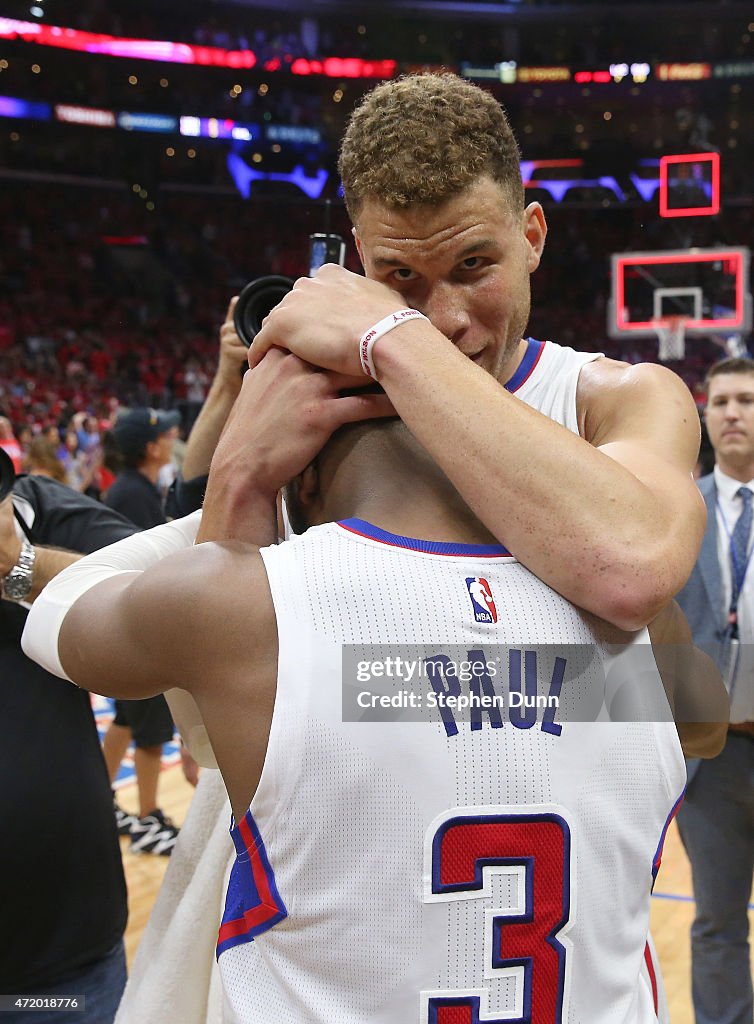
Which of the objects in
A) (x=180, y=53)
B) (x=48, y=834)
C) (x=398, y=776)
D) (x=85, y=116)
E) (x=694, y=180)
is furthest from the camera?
(x=85, y=116)

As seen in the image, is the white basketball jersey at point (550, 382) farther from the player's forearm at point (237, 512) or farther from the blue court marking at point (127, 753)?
the blue court marking at point (127, 753)

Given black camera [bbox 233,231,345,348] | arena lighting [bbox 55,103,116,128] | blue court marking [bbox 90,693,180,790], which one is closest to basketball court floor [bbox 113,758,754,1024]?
blue court marking [bbox 90,693,180,790]

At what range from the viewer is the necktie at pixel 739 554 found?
11.6ft

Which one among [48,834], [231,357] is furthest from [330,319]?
[48,834]

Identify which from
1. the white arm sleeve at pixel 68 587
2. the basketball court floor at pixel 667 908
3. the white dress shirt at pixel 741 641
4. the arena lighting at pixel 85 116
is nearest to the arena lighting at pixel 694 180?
the basketball court floor at pixel 667 908

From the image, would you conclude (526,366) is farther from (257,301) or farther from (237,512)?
(257,301)

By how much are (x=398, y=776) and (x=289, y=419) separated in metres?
0.44

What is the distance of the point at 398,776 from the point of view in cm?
107

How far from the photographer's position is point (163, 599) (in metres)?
1.12

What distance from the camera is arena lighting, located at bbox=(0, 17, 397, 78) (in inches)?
740

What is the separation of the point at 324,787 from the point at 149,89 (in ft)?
70.4

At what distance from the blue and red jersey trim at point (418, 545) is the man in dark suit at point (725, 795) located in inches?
98.3

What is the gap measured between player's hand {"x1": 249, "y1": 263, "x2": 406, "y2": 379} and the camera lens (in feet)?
2.01

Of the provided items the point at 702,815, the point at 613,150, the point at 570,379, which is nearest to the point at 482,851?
the point at 570,379
